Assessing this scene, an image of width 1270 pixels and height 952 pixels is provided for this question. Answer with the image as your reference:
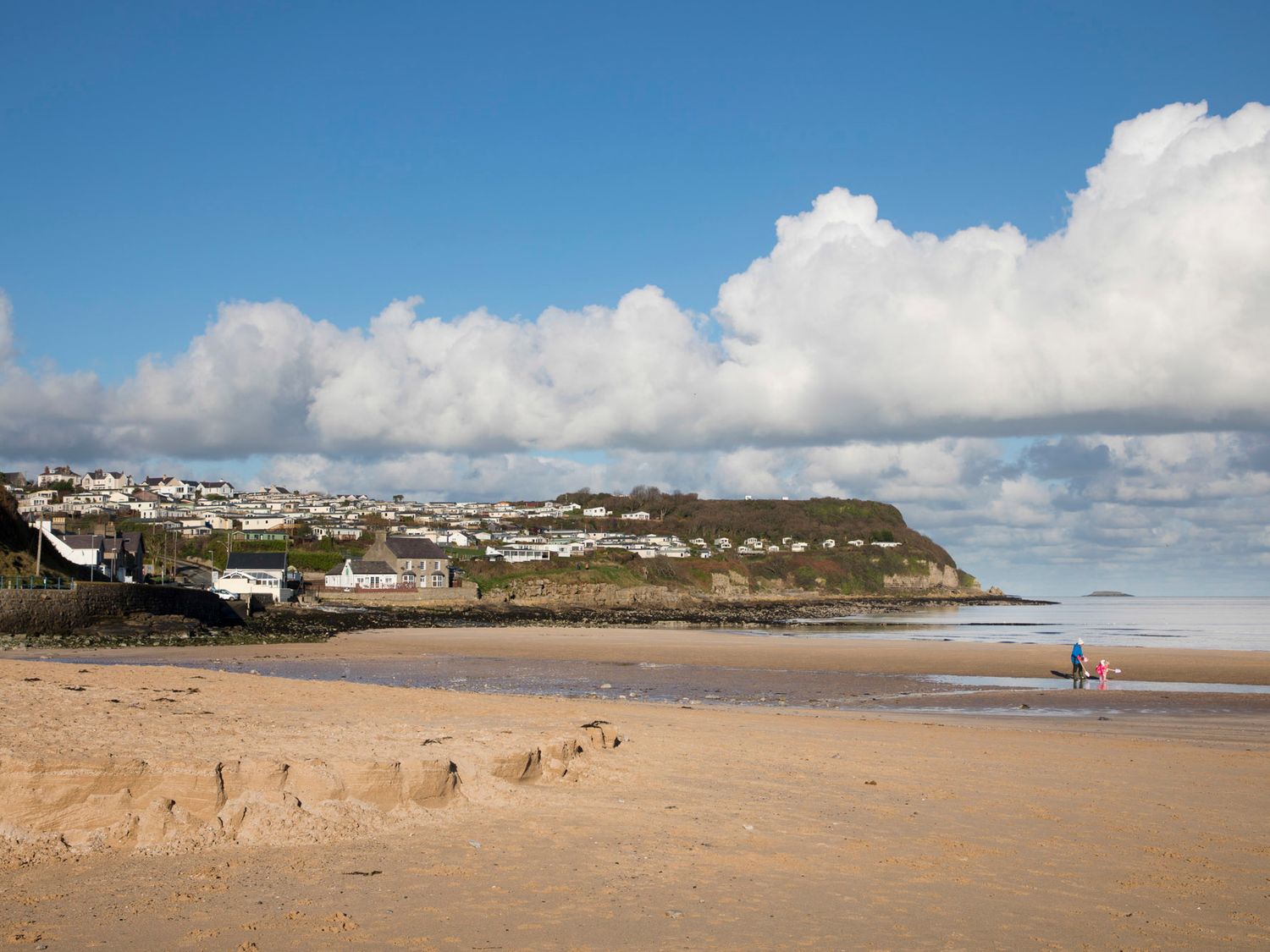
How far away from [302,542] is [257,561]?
144 feet

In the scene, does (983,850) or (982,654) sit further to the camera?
(982,654)

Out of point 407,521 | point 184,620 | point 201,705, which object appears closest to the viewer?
point 201,705

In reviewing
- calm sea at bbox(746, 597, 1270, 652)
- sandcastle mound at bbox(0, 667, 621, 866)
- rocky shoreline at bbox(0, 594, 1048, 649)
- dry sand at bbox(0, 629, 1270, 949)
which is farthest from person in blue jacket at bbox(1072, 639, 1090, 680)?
rocky shoreline at bbox(0, 594, 1048, 649)

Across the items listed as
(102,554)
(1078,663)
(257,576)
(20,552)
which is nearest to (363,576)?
(257,576)

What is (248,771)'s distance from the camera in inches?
346

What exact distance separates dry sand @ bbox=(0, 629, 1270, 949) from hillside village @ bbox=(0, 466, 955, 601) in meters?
60.7

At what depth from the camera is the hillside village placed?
83.8 metres

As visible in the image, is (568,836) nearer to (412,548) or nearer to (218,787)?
(218,787)

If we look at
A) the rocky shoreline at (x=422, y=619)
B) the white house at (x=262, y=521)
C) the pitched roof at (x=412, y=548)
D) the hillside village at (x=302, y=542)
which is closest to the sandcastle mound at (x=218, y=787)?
the rocky shoreline at (x=422, y=619)

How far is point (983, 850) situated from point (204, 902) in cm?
685

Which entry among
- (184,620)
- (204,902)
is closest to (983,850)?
(204,902)

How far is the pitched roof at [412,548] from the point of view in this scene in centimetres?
10444

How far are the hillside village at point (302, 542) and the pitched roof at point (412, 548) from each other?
0.36ft

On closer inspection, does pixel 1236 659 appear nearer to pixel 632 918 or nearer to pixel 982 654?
pixel 982 654
